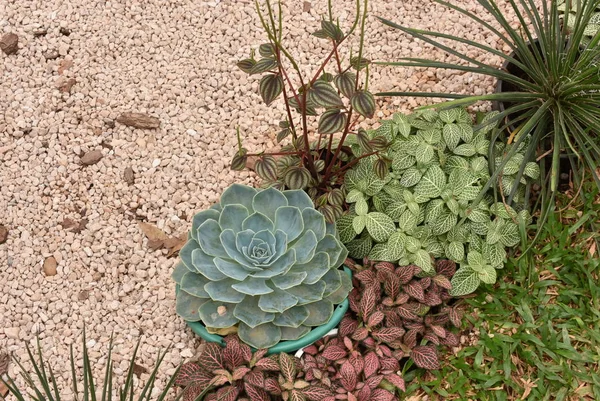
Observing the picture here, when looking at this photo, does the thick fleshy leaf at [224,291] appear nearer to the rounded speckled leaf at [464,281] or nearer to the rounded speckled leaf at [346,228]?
the rounded speckled leaf at [346,228]

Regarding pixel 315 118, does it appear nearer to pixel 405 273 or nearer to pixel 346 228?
pixel 346 228

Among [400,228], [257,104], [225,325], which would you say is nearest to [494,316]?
[400,228]

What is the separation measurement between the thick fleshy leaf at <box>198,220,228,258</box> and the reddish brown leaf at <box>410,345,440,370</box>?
29.2 inches

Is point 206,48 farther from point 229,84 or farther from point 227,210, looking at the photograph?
point 227,210

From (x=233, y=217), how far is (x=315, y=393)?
2.14 ft

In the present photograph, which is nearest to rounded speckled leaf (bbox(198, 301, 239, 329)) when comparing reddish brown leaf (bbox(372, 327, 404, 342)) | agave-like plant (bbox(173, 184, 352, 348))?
agave-like plant (bbox(173, 184, 352, 348))

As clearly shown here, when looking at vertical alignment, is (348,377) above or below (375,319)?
below

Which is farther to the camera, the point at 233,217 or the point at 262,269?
the point at 233,217

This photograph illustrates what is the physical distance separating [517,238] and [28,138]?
2.09 metres

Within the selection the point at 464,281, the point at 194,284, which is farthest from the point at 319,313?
the point at 464,281

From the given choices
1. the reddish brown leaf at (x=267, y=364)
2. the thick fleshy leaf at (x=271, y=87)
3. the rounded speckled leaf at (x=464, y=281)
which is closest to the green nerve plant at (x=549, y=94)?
the rounded speckled leaf at (x=464, y=281)

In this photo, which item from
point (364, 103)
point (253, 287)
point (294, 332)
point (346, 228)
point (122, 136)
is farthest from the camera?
point (122, 136)

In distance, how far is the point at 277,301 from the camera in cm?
226

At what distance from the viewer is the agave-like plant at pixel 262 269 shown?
225cm
